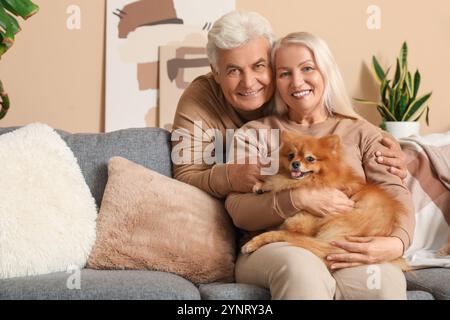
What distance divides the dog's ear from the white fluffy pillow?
2.86 feet

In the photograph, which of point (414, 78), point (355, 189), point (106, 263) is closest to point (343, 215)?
point (355, 189)

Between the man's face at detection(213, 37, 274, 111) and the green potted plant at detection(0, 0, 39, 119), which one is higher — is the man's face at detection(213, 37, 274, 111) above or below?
below

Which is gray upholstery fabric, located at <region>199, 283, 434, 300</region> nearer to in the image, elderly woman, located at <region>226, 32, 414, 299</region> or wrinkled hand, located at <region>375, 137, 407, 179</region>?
elderly woman, located at <region>226, 32, 414, 299</region>

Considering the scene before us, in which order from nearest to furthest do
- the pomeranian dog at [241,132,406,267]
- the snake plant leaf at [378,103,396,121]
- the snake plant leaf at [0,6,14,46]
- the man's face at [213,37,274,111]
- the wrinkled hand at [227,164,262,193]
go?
the pomeranian dog at [241,132,406,267]
the wrinkled hand at [227,164,262,193]
the man's face at [213,37,274,111]
the snake plant leaf at [0,6,14,46]
the snake plant leaf at [378,103,396,121]

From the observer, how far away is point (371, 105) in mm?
3723

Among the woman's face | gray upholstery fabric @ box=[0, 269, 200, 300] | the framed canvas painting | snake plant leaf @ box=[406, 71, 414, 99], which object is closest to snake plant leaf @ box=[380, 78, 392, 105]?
snake plant leaf @ box=[406, 71, 414, 99]

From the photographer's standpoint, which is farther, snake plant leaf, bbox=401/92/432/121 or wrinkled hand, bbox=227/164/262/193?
snake plant leaf, bbox=401/92/432/121

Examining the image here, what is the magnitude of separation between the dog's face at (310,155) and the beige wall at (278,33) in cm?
195

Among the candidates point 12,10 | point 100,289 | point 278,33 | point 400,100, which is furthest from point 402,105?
point 100,289

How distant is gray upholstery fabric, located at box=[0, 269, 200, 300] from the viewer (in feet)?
5.55

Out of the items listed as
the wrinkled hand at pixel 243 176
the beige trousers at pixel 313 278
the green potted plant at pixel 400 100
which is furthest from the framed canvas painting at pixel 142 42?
the beige trousers at pixel 313 278

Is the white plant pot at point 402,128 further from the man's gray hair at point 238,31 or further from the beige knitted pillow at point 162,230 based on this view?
the beige knitted pillow at point 162,230

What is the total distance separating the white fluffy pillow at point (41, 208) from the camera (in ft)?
6.12

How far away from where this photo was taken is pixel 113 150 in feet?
7.60
